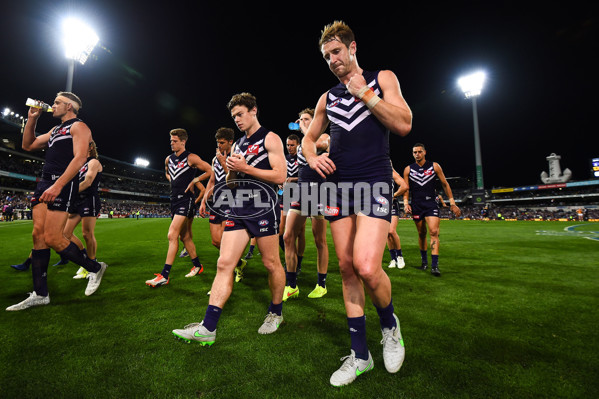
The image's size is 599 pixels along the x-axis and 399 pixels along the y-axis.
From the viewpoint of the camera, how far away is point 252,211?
297 centimetres

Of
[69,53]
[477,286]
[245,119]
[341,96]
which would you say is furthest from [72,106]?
[69,53]

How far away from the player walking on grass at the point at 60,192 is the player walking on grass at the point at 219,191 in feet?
6.10

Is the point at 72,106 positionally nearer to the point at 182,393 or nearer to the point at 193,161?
the point at 193,161

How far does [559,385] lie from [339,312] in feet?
6.66

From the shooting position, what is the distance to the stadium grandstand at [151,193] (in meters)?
44.6

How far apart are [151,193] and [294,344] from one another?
8647cm

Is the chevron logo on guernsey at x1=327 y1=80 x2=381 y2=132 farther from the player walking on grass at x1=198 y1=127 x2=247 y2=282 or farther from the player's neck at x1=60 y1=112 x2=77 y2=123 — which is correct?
the player's neck at x1=60 y1=112 x2=77 y2=123

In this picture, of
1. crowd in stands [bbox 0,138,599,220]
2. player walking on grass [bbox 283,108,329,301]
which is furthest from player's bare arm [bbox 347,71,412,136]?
crowd in stands [bbox 0,138,599,220]

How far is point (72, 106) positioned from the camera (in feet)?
13.6

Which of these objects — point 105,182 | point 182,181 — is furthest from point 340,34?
point 105,182

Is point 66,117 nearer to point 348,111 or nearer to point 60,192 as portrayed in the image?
point 60,192

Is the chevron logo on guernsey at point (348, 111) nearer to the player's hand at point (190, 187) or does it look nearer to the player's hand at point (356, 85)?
the player's hand at point (356, 85)

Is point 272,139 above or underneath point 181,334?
above

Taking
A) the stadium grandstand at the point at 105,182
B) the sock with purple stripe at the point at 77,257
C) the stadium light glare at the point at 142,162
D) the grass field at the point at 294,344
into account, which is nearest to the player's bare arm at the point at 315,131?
the grass field at the point at 294,344
